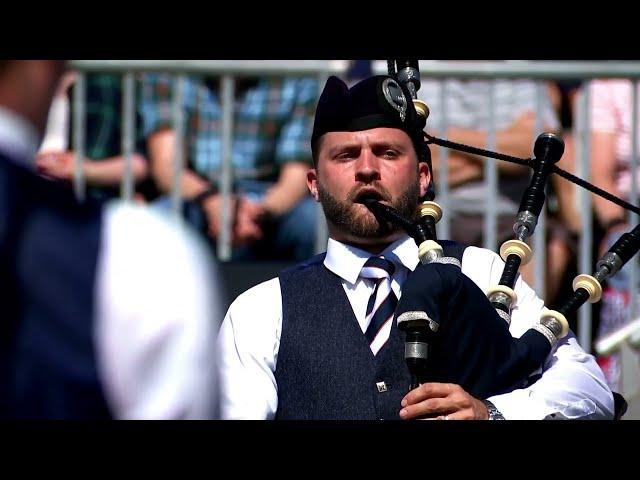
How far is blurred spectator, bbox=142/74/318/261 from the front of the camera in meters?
4.54

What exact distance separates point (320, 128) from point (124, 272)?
1744 mm

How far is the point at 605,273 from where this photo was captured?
2.89 meters

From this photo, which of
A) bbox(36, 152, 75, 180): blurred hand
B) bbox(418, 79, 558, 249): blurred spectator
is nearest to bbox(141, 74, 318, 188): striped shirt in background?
bbox(36, 152, 75, 180): blurred hand

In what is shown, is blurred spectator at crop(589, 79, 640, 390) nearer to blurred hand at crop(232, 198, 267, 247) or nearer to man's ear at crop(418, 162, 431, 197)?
blurred hand at crop(232, 198, 267, 247)

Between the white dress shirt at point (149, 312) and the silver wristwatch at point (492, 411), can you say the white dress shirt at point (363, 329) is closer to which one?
the silver wristwatch at point (492, 411)

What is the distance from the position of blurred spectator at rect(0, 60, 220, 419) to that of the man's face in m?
1.57

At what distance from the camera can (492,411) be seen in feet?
8.71

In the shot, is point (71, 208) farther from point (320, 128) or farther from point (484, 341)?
point (320, 128)

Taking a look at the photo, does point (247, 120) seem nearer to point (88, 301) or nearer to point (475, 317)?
point (475, 317)

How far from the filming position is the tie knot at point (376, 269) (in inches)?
118

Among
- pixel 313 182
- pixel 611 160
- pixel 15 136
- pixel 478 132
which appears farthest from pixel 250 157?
pixel 15 136
